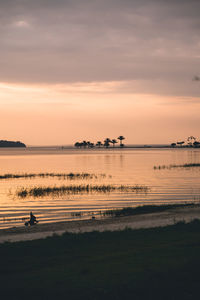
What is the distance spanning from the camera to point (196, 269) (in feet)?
37.6

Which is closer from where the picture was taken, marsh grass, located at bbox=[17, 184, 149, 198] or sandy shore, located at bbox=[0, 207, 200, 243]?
sandy shore, located at bbox=[0, 207, 200, 243]

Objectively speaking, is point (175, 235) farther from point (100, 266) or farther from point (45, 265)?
point (45, 265)

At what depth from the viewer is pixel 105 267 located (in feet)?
40.2

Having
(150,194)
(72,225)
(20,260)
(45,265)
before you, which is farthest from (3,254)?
(150,194)

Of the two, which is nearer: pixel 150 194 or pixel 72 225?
pixel 72 225

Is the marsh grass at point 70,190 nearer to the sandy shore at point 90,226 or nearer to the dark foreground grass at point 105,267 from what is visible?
the sandy shore at point 90,226

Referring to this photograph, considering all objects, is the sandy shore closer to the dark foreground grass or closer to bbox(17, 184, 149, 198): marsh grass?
the dark foreground grass

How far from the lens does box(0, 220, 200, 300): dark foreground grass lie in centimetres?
1005

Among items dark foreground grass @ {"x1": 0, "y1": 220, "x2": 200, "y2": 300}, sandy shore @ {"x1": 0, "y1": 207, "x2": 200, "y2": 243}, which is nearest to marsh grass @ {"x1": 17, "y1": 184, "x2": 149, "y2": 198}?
sandy shore @ {"x1": 0, "y1": 207, "x2": 200, "y2": 243}

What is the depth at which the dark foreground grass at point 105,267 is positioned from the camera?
10047 mm

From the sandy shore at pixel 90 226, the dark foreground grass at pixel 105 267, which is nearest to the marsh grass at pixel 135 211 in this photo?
the sandy shore at pixel 90 226

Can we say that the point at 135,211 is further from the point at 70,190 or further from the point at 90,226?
the point at 70,190

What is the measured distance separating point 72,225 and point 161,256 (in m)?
13.3

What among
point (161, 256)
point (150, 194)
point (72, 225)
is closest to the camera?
point (161, 256)
